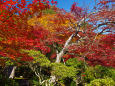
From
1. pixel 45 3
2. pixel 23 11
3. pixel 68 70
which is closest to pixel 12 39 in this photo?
pixel 23 11

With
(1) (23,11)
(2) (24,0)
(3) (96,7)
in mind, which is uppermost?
(3) (96,7)

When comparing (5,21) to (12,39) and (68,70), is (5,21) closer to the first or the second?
(12,39)

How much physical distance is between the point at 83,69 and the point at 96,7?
223 inches

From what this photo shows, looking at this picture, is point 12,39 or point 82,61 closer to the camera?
point 12,39

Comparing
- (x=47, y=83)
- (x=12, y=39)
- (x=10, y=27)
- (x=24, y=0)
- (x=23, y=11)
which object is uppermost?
(x=24, y=0)

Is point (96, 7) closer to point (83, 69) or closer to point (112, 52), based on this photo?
point (112, 52)

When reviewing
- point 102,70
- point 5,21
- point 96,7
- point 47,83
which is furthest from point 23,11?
point 102,70

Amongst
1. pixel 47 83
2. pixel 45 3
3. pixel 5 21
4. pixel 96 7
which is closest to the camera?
pixel 5 21

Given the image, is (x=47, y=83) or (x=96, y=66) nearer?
(x=47, y=83)

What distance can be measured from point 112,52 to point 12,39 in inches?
312

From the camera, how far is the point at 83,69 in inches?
414

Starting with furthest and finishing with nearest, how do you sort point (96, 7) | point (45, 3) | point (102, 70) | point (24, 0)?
point (102, 70)
point (96, 7)
point (45, 3)
point (24, 0)

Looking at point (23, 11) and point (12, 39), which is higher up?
point (23, 11)

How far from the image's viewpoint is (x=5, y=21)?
13.0 feet
